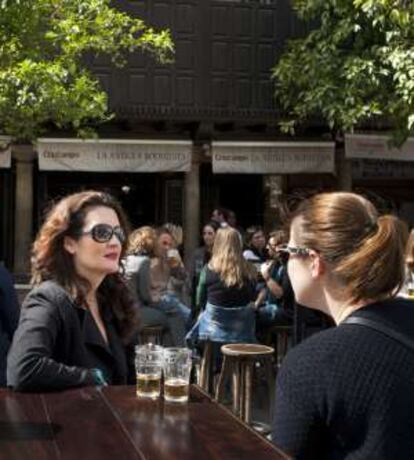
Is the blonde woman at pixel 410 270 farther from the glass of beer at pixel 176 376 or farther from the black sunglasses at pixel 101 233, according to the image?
the glass of beer at pixel 176 376

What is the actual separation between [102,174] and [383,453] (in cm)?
1524

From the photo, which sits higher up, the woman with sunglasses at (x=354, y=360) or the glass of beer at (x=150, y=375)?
the woman with sunglasses at (x=354, y=360)

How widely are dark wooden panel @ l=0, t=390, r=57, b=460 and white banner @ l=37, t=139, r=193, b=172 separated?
1217 centimetres

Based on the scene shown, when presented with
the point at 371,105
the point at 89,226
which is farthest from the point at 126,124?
the point at 89,226

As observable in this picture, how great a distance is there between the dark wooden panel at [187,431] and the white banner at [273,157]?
12611 mm

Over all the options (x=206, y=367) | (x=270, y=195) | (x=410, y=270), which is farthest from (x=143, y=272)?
(x=270, y=195)

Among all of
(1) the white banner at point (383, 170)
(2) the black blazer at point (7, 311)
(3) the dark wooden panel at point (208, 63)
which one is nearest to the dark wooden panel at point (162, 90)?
(3) the dark wooden panel at point (208, 63)

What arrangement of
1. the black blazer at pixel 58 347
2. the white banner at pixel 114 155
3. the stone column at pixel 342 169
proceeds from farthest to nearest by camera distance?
the stone column at pixel 342 169, the white banner at pixel 114 155, the black blazer at pixel 58 347

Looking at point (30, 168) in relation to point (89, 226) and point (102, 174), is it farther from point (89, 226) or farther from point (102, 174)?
point (89, 226)

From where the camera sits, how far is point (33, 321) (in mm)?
2703

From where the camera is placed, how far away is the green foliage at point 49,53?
9.16 metres

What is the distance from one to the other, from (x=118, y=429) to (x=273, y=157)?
43.6 ft

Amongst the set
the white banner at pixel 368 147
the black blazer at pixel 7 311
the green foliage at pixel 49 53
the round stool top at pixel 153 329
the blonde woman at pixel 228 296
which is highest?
the green foliage at pixel 49 53

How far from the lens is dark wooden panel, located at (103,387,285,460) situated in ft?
6.22
